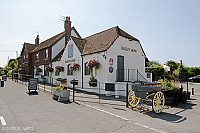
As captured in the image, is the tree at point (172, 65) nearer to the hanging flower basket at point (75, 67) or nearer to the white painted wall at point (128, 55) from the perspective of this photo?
the white painted wall at point (128, 55)

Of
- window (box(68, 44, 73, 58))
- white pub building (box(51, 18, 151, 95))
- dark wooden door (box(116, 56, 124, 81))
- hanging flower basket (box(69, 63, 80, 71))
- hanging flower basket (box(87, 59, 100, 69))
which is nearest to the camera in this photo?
white pub building (box(51, 18, 151, 95))

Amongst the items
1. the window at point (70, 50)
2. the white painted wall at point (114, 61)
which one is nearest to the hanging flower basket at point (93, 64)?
the white painted wall at point (114, 61)

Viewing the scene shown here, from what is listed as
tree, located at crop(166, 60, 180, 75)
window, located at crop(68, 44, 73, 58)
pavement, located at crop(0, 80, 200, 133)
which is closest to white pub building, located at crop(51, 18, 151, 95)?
window, located at crop(68, 44, 73, 58)

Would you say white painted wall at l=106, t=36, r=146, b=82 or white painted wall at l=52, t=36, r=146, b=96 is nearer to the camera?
white painted wall at l=52, t=36, r=146, b=96

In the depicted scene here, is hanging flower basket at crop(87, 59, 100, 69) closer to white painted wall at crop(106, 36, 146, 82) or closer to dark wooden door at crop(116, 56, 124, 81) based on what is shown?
white painted wall at crop(106, 36, 146, 82)

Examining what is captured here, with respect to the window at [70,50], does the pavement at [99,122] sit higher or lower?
lower

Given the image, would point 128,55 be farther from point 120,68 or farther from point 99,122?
point 99,122

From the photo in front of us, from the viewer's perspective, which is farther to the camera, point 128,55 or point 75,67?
point 75,67

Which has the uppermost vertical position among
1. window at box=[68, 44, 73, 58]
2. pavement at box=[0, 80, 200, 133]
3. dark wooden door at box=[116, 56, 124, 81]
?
window at box=[68, 44, 73, 58]

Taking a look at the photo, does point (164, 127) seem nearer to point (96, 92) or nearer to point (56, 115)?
point (56, 115)

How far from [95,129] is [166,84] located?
672cm

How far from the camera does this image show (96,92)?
1257 centimetres

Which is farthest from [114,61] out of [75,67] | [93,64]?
[75,67]

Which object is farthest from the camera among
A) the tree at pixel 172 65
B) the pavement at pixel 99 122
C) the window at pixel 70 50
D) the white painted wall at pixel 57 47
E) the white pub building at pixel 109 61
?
the tree at pixel 172 65
